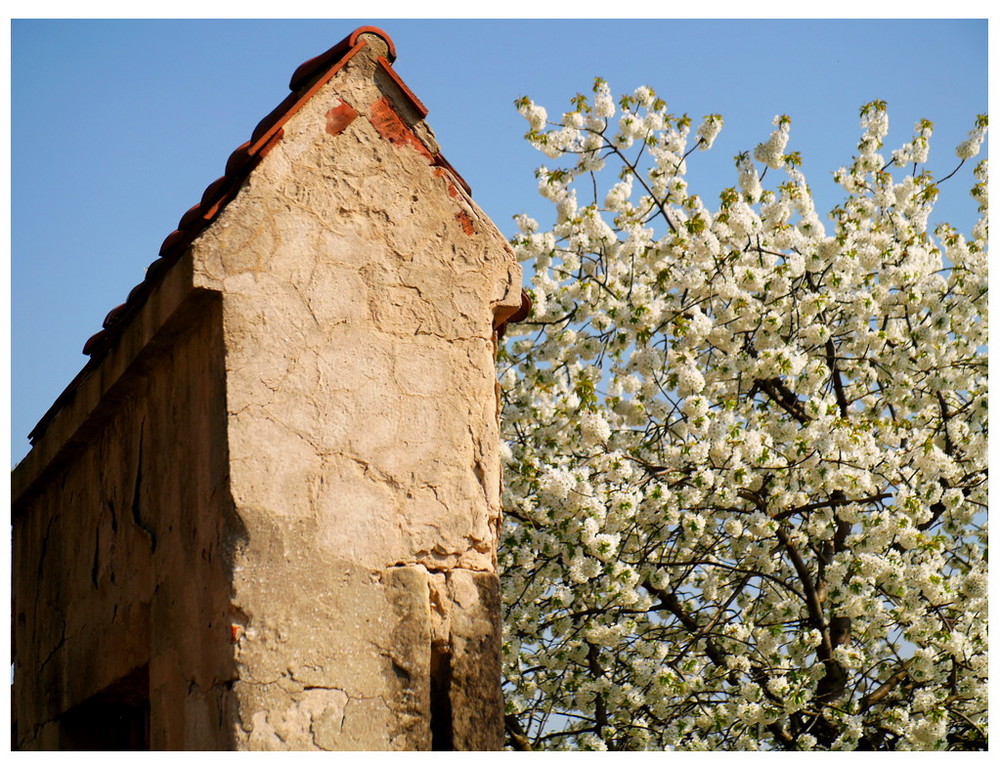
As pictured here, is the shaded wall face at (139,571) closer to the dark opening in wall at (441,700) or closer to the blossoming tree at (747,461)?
the dark opening in wall at (441,700)

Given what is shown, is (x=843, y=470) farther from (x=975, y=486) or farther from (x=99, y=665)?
(x=99, y=665)

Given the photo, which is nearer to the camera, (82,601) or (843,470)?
(82,601)

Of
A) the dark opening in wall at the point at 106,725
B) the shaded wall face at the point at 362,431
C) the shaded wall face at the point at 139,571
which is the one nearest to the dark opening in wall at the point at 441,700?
the shaded wall face at the point at 362,431

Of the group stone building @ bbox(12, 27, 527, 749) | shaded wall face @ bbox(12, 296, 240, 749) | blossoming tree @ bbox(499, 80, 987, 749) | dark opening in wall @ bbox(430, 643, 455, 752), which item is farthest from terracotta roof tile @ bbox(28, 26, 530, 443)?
blossoming tree @ bbox(499, 80, 987, 749)

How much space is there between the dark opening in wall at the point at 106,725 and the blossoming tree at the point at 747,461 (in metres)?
3.95

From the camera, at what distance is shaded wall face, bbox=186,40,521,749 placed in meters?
2.70

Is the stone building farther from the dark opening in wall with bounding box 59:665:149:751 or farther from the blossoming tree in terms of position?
the blossoming tree

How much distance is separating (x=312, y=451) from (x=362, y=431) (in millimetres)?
151

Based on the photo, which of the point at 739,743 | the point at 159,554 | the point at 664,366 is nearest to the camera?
the point at 159,554

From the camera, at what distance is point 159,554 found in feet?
10.1

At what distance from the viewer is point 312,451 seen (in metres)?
2.85

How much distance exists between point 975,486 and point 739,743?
239 cm

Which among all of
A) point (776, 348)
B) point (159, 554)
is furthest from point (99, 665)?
point (776, 348)

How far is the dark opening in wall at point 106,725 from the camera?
3449 millimetres
